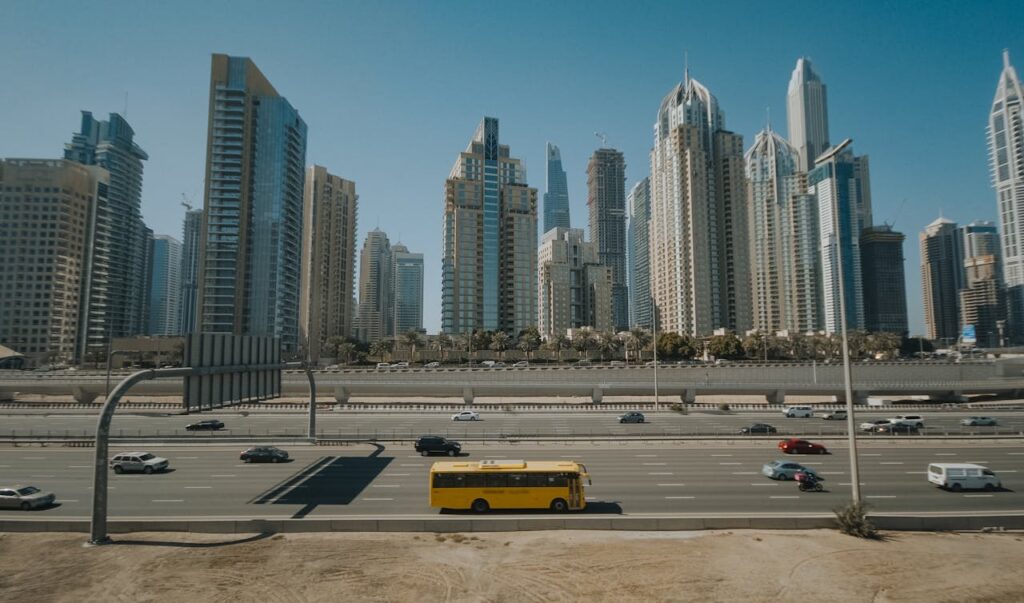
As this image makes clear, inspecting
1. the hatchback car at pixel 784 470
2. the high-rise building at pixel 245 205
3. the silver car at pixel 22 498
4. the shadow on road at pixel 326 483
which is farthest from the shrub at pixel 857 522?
the high-rise building at pixel 245 205

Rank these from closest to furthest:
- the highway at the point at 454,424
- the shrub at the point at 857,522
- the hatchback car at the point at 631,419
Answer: the shrub at the point at 857,522 < the highway at the point at 454,424 < the hatchback car at the point at 631,419

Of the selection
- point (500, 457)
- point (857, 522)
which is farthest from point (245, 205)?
point (857, 522)

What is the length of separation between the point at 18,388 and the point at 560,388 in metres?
89.0

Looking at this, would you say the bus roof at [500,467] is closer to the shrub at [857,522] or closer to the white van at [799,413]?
the shrub at [857,522]

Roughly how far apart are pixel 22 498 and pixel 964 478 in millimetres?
53969

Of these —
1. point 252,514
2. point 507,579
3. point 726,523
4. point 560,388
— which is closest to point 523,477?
point 507,579

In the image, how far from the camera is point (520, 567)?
65.9ft

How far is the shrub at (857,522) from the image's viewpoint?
23.2m

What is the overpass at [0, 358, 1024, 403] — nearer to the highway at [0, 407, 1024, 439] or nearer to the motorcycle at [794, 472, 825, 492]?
the highway at [0, 407, 1024, 439]

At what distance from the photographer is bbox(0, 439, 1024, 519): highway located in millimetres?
27984

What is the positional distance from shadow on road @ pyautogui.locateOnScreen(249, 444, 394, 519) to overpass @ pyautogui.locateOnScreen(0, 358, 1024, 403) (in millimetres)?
46916

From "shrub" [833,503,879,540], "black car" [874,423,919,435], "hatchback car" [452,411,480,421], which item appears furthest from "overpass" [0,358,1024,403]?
"shrub" [833,503,879,540]

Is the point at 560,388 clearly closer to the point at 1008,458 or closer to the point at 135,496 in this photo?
the point at 1008,458

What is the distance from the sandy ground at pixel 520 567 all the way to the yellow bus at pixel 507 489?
10.0ft
